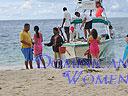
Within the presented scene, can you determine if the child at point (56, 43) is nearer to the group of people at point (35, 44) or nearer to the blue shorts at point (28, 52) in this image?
the group of people at point (35, 44)

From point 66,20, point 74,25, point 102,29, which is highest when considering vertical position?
point 102,29

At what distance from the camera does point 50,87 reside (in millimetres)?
7539

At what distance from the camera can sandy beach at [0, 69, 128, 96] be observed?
705 centimetres

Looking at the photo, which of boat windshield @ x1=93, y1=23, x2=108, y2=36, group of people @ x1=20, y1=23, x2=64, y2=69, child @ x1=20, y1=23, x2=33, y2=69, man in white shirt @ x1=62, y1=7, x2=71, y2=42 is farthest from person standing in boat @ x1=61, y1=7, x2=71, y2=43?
boat windshield @ x1=93, y1=23, x2=108, y2=36

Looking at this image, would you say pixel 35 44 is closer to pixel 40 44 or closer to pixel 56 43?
pixel 40 44

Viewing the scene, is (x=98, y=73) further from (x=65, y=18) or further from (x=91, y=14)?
(x=91, y=14)

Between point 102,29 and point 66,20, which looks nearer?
point 66,20

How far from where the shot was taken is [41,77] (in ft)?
28.5

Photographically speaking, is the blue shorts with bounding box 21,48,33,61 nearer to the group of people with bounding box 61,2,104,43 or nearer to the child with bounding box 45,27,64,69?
the child with bounding box 45,27,64,69

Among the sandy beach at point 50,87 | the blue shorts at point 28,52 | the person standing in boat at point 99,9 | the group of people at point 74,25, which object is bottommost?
the sandy beach at point 50,87

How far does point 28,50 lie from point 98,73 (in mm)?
2497

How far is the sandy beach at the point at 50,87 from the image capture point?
705 centimetres

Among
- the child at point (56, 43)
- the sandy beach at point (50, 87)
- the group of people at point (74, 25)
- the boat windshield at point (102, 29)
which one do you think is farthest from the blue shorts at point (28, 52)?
the boat windshield at point (102, 29)

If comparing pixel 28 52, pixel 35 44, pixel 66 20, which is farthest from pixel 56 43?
pixel 66 20
